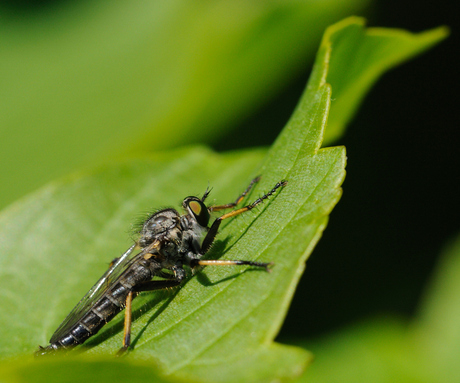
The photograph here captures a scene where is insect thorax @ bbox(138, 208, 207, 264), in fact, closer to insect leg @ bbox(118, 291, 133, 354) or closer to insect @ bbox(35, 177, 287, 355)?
insect @ bbox(35, 177, 287, 355)

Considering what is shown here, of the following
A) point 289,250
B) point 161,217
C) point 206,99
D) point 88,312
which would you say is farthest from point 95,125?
point 289,250

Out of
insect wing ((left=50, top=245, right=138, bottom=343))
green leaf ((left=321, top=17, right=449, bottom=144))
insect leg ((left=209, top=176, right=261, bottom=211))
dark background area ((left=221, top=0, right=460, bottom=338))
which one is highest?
green leaf ((left=321, top=17, right=449, bottom=144))

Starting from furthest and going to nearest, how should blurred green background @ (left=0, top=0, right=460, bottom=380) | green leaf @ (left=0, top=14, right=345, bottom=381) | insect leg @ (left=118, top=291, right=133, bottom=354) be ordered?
blurred green background @ (left=0, top=0, right=460, bottom=380) < insect leg @ (left=118, top=291, right=133, bottom=354) < green leaf @ (left=0, top=14, right=345, bottom=381)

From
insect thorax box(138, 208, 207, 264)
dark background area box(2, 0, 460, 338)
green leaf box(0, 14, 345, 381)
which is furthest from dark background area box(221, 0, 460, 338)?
insect thorax box(138, 208, 207, 264)

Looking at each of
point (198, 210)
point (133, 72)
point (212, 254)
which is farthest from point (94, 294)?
point (133, 72)

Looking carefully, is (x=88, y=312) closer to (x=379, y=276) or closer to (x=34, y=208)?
(x=34, y=208)

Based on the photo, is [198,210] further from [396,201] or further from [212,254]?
[396,201]

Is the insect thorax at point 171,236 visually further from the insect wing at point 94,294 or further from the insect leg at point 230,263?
the insect leg at point 230,263
